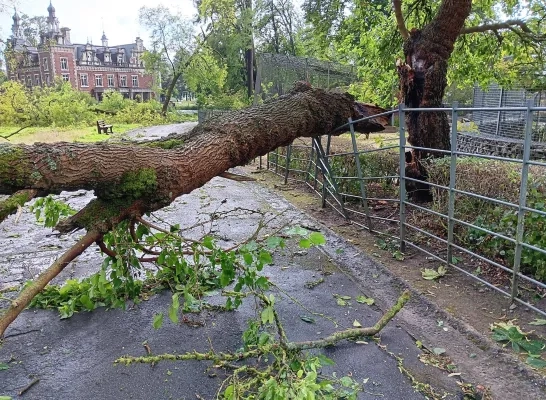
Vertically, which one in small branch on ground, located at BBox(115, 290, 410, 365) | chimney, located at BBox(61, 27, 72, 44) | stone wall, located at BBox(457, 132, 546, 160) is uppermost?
chimney, located at BBox(61, 27, 72, 44)

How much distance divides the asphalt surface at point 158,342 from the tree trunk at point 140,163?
428 mm

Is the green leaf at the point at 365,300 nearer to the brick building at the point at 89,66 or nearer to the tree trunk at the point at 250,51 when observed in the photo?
the tree trunk at the point at 250,51

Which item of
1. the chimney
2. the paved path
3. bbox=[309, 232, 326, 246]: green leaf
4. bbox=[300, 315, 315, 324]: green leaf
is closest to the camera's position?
bbox=[309, 232, 326, 246]: green leaf

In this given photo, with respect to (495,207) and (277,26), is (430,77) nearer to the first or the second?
(495,207)

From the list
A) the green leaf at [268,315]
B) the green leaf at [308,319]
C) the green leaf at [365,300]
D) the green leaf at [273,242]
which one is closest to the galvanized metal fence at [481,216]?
the green leaf at [365,300]

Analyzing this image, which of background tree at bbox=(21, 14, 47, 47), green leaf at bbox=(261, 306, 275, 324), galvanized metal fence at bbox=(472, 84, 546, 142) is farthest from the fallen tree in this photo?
background tree at bbox=(21, 14, 47, 47)

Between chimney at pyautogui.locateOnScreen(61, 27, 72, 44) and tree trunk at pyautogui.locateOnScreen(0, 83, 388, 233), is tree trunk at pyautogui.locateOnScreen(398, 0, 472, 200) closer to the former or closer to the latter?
tree trunk at pyautogui.locateOnScreen(0, 83, 388, 233)

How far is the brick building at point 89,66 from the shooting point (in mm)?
55250

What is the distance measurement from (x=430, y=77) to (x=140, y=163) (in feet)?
14.8

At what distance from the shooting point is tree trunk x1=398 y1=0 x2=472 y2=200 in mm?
5916

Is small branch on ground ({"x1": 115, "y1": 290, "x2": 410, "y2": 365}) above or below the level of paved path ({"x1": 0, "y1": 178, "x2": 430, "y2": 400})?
above

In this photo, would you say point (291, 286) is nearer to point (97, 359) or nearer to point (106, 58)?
point (97, 359)

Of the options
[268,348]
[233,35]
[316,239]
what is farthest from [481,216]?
[233,35]

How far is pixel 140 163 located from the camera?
3.03 metres
